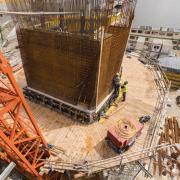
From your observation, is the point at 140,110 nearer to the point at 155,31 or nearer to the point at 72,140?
the point at 72,140

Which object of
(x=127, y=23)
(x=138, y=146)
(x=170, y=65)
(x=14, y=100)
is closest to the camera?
(x=14, y=100)

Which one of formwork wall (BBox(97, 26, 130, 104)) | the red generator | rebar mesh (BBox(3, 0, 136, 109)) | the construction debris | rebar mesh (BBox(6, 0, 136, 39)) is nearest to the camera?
rebar mesh (BBox(6, 0, 136, 39))

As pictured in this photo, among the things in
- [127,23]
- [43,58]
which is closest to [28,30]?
[43,58]

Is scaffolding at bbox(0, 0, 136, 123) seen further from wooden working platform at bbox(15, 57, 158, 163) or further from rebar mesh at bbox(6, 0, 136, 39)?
wooden working platform at bbox(15, 57, 158, 163)

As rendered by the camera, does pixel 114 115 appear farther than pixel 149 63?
No

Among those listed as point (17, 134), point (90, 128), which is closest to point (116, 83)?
point (90, 128)

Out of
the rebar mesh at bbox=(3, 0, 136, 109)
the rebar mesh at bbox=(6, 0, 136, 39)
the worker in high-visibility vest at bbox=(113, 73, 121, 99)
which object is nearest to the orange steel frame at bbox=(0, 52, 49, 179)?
the rebar mesh at bbox=(3, 0, 136, 109)
